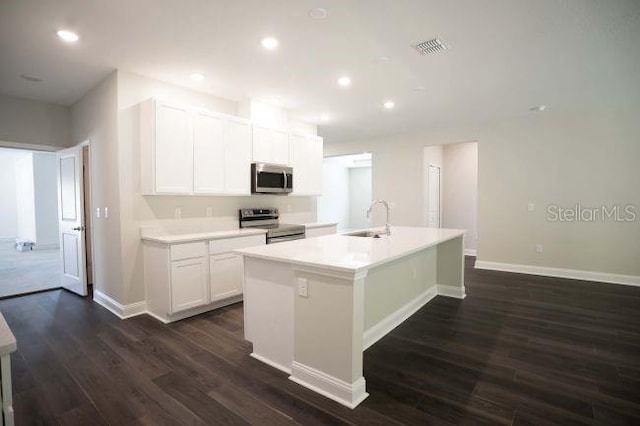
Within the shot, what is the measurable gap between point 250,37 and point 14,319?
3.96 meters

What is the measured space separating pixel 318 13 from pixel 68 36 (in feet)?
7.18

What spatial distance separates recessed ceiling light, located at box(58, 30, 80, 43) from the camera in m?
2.70

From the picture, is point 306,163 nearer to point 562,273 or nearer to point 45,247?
point 562,273

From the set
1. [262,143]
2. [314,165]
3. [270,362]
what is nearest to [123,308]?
[270,362]

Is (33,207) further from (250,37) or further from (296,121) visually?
(250,37)

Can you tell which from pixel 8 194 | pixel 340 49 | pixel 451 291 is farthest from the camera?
pixel 8 194

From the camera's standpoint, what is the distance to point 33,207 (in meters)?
9.04

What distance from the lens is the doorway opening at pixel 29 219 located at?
585cm

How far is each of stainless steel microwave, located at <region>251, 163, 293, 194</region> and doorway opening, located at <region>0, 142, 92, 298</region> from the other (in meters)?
3.08

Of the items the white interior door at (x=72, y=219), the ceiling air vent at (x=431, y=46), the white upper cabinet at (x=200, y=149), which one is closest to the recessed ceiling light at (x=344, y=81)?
the ceiling air vent at (x=431, y=46)

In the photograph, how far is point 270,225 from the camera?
4.82 meters

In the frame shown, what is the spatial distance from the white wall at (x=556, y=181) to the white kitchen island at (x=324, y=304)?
3.20 meters

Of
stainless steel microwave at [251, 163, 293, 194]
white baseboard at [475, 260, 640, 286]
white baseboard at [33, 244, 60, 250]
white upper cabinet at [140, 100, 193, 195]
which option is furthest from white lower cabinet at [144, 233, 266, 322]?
white baseboard at [33, 244, 60, 250]

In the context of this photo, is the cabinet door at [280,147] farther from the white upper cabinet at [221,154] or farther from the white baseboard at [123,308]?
the white baseboard at [123,308]
